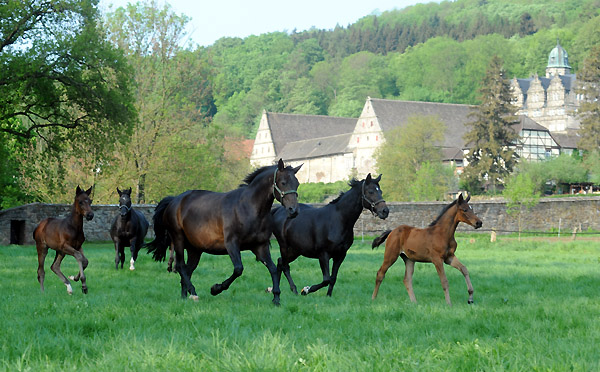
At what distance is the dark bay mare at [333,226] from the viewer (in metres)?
13.5

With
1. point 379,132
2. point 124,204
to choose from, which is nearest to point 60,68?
point 124,204

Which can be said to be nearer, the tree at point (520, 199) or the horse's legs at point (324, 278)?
the horse's legs at point (324, 278)

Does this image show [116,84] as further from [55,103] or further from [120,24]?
[120,24]

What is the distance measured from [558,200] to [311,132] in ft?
300

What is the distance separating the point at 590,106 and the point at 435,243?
294ft

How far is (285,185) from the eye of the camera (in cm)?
1207

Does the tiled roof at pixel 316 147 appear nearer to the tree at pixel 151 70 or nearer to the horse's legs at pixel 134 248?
the tree at pixel 151 70

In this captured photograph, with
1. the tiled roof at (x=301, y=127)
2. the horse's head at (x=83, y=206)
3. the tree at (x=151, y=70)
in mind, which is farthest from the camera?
the tiled roof at (x=301, y=127)

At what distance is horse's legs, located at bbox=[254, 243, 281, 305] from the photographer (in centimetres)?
1177

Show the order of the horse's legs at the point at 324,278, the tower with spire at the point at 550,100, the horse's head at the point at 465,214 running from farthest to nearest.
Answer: the tower with spire at the point at 550,100 → the horse's legs at the point at 324,278 → the horse's head at the point at 465,214

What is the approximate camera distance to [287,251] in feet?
47.7

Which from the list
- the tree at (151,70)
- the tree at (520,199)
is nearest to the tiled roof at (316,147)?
the tree at (520,199)

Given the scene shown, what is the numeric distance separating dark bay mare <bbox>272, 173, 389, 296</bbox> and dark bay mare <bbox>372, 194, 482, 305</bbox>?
558 mm

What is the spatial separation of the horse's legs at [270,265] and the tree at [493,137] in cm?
7232
